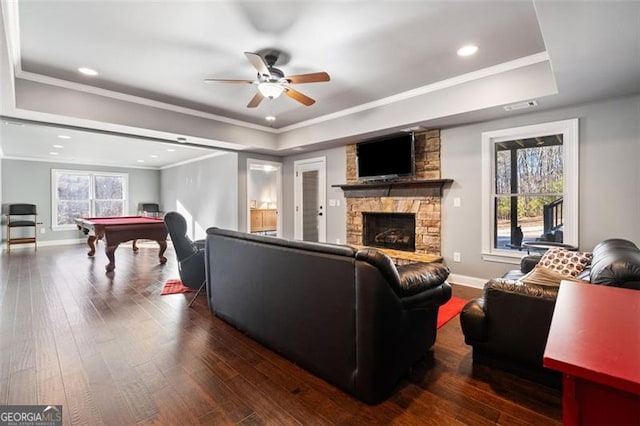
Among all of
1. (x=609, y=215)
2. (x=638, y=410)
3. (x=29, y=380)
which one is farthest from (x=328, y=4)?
(x=609, y=215)

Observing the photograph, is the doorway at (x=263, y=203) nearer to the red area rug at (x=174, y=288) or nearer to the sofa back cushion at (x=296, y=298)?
the red area rug at (x=174, y=288)

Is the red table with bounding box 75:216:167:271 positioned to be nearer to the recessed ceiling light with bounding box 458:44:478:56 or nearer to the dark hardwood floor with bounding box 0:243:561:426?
the dark hardwood floor with bounding box 0:243:561:426

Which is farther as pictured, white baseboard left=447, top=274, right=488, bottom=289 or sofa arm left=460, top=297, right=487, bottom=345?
white baseboard left=447, top=274, right=488, bottom=289

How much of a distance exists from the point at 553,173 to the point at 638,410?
3829 mm

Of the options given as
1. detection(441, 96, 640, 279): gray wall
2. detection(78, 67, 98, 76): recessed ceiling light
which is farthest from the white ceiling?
detection(441, 96, 640, 279): gray wall

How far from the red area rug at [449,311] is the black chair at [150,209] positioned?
953 centimetres

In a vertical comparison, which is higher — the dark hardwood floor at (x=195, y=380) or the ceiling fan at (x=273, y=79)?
the ceiling fan at (x=273, y=79)

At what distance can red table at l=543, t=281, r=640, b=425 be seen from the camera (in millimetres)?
610

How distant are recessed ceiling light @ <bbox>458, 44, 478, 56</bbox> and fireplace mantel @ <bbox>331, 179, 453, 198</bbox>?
1712 mm

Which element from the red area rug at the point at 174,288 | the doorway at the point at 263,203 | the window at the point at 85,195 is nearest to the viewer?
the red area rug at the point at 174,288

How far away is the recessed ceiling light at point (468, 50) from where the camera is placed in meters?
2.85

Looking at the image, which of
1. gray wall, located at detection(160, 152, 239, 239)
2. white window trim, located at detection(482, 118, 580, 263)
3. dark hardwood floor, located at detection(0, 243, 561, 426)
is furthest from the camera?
gray wall, located at detection(160, 152, 239, 239)

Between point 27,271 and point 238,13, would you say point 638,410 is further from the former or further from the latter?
point 27,271

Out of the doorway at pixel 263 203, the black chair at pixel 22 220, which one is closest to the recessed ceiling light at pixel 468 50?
the doorway at pixel 263 203
